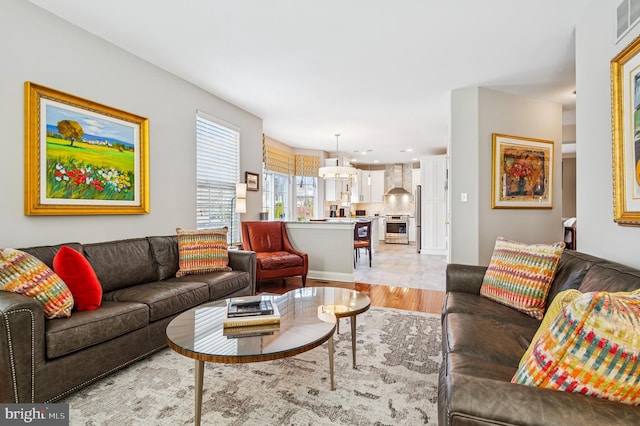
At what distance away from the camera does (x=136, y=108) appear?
3.31 metres

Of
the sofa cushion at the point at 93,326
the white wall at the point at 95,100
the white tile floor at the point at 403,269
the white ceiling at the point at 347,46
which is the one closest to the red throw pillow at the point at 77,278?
the sofa cushion at the point at 93,326

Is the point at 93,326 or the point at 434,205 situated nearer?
the point at 93,326

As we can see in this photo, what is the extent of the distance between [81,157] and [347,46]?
2.58 meters

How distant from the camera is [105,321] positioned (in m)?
1.99

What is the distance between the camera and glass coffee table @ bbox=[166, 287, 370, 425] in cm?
149

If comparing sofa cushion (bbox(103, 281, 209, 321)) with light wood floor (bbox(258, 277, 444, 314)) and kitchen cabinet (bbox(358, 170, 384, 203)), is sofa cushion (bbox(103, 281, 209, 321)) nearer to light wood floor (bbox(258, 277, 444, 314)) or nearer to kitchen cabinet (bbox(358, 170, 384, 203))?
light wood floor (bbox(258, 277, 444, 314))

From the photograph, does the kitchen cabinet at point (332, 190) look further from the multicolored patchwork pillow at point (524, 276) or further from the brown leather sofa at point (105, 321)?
the multicolored patchwork pillow at point (524, 276)

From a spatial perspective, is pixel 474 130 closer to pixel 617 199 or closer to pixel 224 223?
pixel 617 199

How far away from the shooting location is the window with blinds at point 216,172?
14.1 ft

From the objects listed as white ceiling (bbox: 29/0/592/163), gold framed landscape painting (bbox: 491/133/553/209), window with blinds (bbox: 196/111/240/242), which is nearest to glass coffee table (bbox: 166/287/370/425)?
white ceiling (bbox: 29/0/592/163)

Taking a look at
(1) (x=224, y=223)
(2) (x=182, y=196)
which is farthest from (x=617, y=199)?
(1) (x=224, y=223)

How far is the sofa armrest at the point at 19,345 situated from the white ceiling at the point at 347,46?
2.22 m

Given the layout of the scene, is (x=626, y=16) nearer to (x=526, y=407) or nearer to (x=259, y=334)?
(x=526, y=407)

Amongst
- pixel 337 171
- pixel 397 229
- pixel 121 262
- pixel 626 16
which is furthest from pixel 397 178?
pixel 121 262
